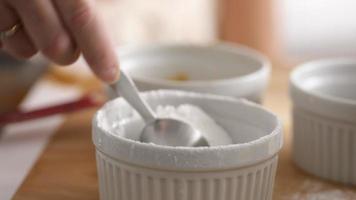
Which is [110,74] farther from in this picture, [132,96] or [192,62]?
[192,62]

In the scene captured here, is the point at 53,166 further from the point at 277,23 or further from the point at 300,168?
the point at 277,23

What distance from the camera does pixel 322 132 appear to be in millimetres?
632

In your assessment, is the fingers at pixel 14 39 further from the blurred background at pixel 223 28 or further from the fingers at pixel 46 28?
Answer: the blurred background at pixel 223 28

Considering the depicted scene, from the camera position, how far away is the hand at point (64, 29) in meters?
0.51

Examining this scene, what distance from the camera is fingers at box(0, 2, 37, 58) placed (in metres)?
0.52

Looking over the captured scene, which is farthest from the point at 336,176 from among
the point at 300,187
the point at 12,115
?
the point at 12,115

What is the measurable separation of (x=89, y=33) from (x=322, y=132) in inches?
9.6

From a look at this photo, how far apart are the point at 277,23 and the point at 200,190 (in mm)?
564

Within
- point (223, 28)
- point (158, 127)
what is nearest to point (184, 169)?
point (158, 127)

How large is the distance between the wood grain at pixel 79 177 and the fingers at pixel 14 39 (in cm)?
12

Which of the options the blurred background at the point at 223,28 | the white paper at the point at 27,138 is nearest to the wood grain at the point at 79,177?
the white paper at the point at 27,138

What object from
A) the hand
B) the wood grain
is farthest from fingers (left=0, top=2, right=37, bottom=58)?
the wood grain

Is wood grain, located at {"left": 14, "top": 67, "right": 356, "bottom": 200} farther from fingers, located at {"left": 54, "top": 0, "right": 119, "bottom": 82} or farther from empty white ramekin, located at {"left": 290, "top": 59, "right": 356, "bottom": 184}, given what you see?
fingers, located at {"left": 54, "top": 0, "right": 119, "bottom": 82}

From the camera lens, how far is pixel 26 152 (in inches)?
27.4
